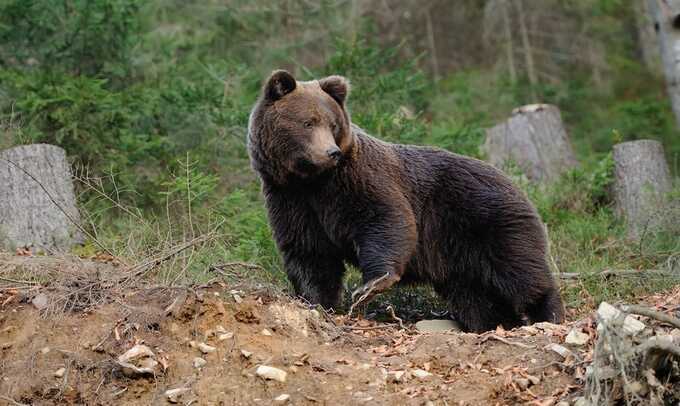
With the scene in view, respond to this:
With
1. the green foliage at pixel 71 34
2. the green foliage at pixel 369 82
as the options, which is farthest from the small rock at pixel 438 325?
the green foliage at pixel 71 34

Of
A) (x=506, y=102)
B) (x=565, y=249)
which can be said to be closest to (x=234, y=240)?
(x=565, y=249)

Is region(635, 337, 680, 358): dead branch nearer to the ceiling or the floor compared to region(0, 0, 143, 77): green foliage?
nearer to the floor

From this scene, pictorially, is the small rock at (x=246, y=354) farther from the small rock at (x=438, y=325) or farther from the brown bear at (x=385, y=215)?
the small rock at (x=438, y=325)

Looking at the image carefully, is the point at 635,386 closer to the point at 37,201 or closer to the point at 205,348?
the point at 205,348

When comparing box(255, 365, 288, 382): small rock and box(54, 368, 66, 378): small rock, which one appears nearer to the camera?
box(255, 365, 288, 382): small rock

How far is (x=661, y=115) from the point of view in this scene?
1673 cm

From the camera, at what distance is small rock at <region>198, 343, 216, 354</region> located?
494cm

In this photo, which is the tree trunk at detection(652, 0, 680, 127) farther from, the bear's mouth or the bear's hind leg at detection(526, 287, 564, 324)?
the bear's mouth

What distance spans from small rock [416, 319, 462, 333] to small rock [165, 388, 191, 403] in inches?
100

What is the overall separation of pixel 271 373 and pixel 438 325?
2555 millimetres

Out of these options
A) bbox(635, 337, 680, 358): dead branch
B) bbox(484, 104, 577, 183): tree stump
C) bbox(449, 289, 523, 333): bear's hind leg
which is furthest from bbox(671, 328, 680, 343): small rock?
bbox(484, 104, 577, 183): tree stump

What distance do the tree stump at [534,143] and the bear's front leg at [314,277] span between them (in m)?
5.58

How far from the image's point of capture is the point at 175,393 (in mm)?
4660

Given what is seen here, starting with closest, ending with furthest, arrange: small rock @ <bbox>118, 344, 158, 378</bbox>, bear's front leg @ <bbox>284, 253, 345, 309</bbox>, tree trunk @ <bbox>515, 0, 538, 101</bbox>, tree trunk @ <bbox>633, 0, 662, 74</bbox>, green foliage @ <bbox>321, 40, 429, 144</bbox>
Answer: small rock @ <bbox>118, 344, 158, 378</bbox> < bear's front leg @ <bbox>284, 253, 345, 309</bbox> < green foliage @ <bbox>321, 40, 429, 144</bbox> < tree trunk @ <bbox>515, 0, 538, 101</bbox> < tree trunk @ <bbox>633, 0, 662, 74</bbox>
